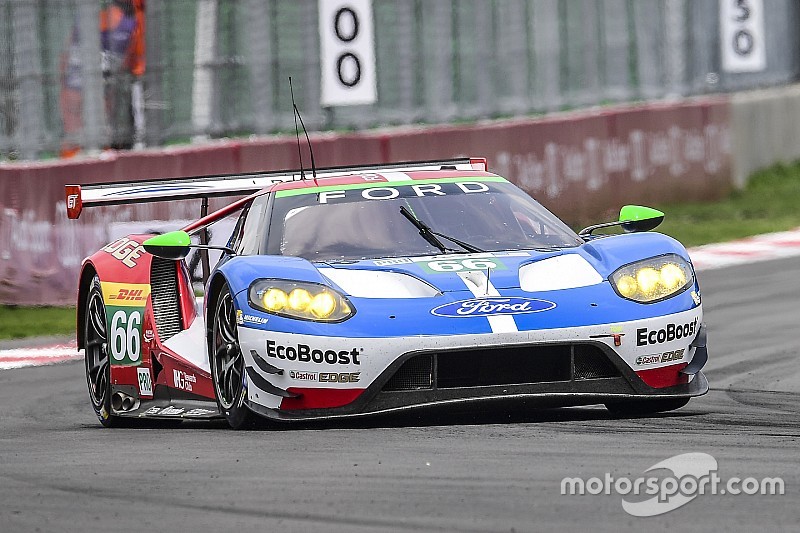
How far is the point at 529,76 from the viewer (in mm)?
18234

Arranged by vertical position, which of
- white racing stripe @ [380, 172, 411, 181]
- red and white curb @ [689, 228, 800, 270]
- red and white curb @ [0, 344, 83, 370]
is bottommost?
red and white curb @ [0, 344, 83, 370]

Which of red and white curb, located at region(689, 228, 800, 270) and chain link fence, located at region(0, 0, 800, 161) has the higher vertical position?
chain link fence, located at region(0, 0, 800, 161)

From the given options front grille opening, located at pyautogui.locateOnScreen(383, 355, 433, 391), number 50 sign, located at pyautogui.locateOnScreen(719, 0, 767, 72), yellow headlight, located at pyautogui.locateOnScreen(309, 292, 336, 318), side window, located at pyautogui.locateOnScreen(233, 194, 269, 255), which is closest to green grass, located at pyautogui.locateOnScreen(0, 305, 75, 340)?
side window, located at pyautogui.locateOnScreen(233, 194, 269, 255)

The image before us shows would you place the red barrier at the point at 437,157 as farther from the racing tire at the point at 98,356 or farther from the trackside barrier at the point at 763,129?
the racing tire at the point at 98,356

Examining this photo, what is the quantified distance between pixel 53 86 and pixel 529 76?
598 cm

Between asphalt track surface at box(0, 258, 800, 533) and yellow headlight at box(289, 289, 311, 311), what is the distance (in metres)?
0.46

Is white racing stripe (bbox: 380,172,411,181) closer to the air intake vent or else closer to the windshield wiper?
the windshield wiper

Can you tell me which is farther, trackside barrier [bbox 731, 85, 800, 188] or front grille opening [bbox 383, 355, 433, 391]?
trackside barrier [bbox 731, 85, 800, 188]

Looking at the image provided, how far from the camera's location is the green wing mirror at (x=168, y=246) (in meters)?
7.20

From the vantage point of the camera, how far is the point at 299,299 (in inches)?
253

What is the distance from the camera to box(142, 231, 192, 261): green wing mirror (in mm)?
7203

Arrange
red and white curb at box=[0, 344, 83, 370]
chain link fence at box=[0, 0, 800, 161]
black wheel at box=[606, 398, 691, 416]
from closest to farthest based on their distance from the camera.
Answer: black wheel at box=[606, 398, 691, 416], red and white curb at box=[0, 344, 83, 370], chain link fence at box=[0, 0, 800, 161]

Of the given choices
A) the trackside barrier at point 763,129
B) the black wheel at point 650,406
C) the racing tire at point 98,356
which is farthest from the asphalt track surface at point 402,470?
the trackside barrier at point 763,129

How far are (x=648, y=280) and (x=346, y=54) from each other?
387 inches
